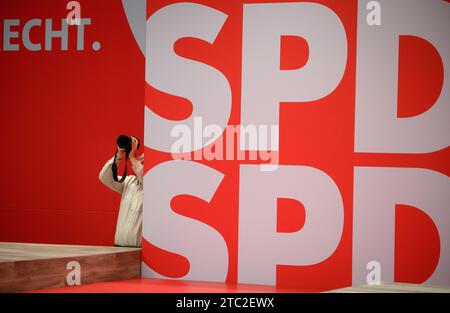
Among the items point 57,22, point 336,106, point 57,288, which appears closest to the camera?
point 57,288

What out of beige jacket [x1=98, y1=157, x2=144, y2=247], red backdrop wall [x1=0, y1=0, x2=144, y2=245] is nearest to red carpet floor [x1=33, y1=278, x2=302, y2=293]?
beige jacket [x1=98, y1=157, x2=144, y2=247]

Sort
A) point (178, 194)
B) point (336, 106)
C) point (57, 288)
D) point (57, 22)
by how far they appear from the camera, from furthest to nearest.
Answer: point (57, 22) < point (178, 194) < point (336, 106) < point (57, 288)

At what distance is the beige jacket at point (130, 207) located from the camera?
16.9 ft

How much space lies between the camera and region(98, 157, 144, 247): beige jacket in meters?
5.16

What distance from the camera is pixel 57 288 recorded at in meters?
4.37

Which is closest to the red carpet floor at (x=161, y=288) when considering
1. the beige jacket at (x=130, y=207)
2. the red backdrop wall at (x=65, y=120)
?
the beige jacket at (x=130, y=207)

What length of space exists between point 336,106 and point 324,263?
92 cm

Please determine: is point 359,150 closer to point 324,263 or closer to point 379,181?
point 379,181

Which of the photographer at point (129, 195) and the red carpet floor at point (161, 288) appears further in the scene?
the photographer at point (129, 195)

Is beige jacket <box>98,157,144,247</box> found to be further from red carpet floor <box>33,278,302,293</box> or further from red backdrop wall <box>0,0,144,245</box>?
red backdrop wall <box>0,0,144,245</box>

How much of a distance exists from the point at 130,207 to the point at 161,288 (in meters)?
0.76

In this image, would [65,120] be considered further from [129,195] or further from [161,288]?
[161,288]

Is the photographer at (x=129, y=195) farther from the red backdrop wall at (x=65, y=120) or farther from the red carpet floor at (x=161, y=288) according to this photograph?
the red backdrop wall at (x=65, y=120)

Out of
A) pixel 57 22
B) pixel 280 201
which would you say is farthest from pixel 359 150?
pixel 57 22
